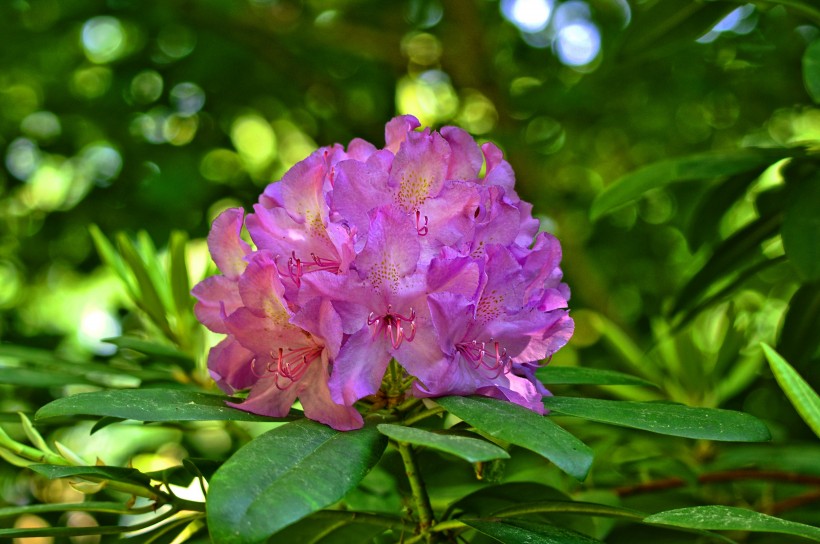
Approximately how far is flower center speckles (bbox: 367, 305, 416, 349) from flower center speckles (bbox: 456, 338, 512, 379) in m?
0.06

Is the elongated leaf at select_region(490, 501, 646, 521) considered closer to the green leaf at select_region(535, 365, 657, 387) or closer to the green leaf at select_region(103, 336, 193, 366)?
the green leaf at select_region(535, 365, 657, 387)

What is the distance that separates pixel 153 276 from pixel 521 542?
87 centimetres

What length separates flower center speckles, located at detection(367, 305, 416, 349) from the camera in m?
0.86

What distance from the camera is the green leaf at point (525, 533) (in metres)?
0.88

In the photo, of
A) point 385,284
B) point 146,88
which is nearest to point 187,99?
point 146,88

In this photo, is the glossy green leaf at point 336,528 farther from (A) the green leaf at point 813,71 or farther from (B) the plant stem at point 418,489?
(A) the green leaf at point 813,71

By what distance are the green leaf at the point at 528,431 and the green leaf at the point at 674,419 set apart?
78mm

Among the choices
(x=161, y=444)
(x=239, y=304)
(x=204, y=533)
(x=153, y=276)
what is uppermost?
(x=239, y=304)

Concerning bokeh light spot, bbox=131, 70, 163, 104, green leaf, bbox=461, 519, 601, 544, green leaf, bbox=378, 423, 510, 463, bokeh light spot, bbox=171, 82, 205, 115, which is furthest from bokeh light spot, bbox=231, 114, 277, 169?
green leaf, bbox=378, 423, 510, 463

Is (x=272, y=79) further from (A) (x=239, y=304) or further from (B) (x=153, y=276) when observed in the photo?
(A) (x=239, y=304)

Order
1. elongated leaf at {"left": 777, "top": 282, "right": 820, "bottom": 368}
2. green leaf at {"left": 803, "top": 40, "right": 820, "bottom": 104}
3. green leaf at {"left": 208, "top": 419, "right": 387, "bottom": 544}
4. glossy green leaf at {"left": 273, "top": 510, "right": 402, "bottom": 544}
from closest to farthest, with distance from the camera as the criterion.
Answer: green leaf at {"left": 208, "top": 419, "right": 387, "bottom": 544} → glossy green leaf at {"left": 273, "top": 510, "right": 402, "bottom": 544} → green leaf at {"left": 803, "top": 40, "right": 820, "bottom": 104} → elongated leaf at {"left": 777, "top": 282, "right": 820, "bottom": 368}

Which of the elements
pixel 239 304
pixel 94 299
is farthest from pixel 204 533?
pixel 94 299

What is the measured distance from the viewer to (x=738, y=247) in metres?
1.43

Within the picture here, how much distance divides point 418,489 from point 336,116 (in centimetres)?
186
